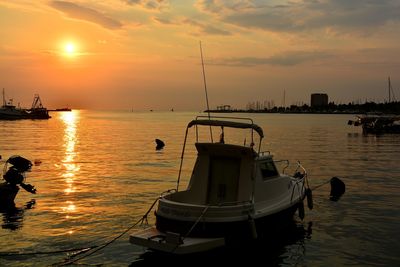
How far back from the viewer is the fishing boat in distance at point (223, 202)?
50.5ft

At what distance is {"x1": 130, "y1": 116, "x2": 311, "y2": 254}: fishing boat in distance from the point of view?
50.5ft

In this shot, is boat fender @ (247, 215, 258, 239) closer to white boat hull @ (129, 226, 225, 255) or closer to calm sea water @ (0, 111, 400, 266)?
calm sea water @ (0, 111, 400, 266)

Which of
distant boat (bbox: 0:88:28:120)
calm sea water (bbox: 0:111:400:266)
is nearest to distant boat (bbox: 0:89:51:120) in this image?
distant boat (bbox: 0:88:28:120)

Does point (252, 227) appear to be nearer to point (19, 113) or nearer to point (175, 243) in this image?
point (175, 243)

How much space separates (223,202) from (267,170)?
2.67 meters

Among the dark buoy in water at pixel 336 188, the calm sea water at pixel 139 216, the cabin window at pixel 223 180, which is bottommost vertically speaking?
the calm sea water at pixel 139 216

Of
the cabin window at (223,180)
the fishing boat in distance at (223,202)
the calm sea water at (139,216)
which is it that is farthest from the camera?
the cabin window at (223,180)

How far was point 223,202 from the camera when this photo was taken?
695 inches

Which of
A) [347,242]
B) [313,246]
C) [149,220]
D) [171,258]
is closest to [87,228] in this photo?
[149,220]

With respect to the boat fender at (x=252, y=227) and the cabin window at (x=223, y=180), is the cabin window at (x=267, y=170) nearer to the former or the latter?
the cabin window at (x=223, y=180)

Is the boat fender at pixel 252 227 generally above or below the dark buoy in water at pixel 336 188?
above

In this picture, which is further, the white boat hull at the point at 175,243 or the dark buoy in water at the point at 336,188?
the dark buoy in water at the point at 336,188

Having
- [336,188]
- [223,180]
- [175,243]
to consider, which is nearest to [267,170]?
[223,180]

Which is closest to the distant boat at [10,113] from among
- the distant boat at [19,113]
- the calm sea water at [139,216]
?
the distant boat at [19,113]
